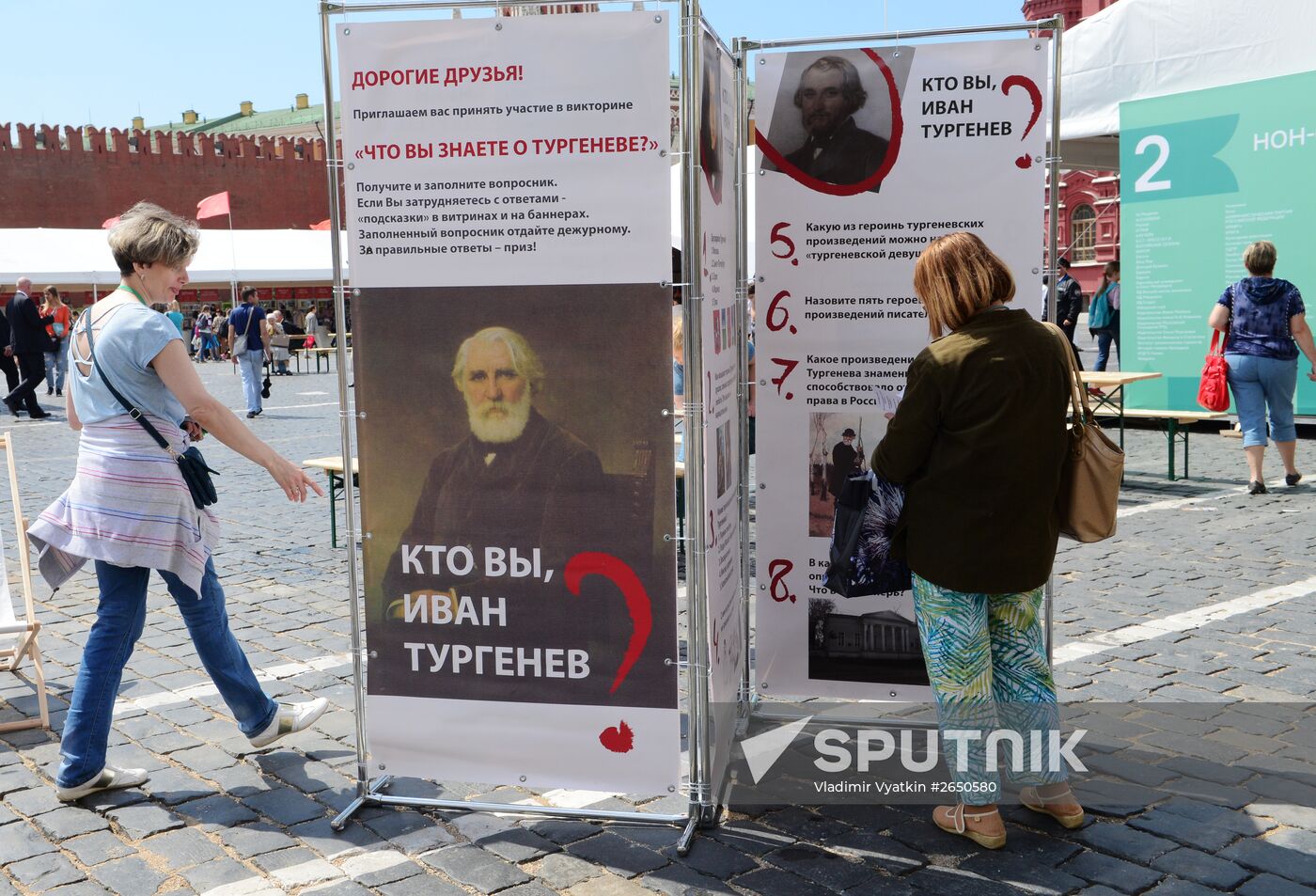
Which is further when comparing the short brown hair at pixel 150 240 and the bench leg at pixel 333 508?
the bench leg at pixel 333 508

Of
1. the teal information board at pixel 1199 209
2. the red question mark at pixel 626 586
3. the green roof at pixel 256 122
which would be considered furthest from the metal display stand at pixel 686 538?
the green roof at pixel 256 122

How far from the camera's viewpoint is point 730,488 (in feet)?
12.8

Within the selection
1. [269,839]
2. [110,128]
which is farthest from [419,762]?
[110,128]

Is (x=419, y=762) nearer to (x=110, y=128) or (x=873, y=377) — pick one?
(x=873, y=377)

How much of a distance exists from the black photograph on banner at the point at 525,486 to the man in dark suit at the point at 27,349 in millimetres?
14664

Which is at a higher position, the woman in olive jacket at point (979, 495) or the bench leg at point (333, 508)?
the woman in olive jacket at point (979, 495)

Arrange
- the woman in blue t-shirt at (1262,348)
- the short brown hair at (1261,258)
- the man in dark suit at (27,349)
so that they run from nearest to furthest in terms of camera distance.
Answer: the short brown hair at (1261,258) → the woman in blue t-shirt at (1262,348) → the man in dark suit at (27,349)

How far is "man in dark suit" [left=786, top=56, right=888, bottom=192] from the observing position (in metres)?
3.84

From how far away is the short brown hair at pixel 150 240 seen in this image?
3740 mm

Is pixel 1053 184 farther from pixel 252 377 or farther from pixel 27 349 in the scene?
pixel 27 349

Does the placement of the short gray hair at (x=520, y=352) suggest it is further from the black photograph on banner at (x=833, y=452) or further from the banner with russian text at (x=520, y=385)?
the black photograph on banner at (x=833, y=452)

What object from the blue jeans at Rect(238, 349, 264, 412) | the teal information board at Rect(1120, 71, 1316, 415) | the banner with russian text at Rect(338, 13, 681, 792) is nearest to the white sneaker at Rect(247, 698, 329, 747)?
the banner with russian text at Rect(338, 13, 681, 792)

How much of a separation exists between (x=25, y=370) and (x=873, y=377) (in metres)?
15.3

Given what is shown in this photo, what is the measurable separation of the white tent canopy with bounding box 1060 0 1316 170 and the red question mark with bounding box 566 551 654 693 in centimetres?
859
